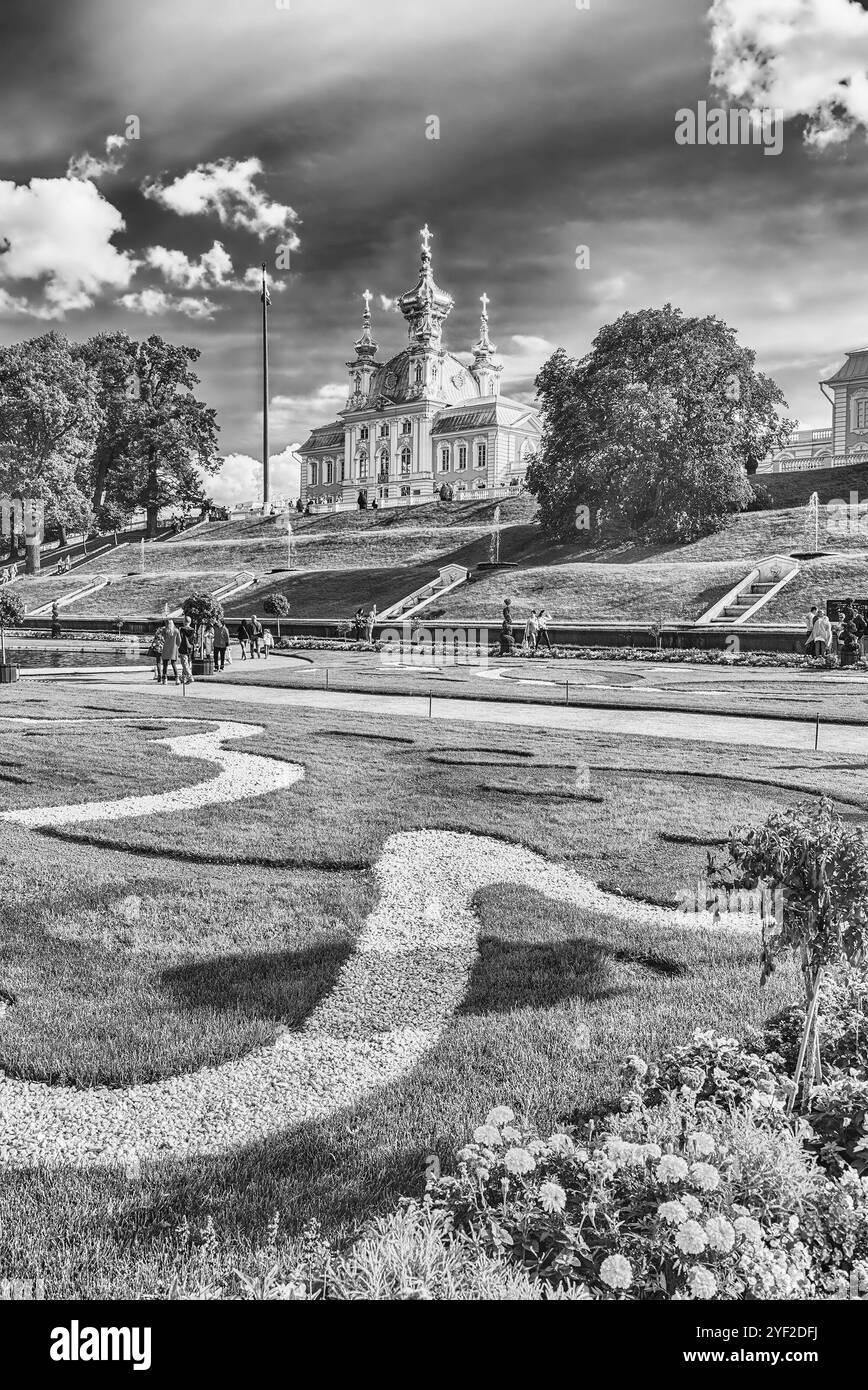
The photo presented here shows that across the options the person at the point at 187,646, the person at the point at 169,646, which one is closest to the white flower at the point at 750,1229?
the person at the point at 187,646

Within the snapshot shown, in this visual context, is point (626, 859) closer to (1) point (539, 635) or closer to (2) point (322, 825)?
(2) point (322, 825)

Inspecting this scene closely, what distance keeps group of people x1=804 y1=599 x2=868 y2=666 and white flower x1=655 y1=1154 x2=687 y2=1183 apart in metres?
20.9

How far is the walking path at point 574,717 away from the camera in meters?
11.9

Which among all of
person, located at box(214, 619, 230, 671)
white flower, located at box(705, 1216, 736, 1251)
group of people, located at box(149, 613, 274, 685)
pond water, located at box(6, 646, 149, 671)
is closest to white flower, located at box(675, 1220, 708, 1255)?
white flower, located at box(705, 1216, 736, 1251)

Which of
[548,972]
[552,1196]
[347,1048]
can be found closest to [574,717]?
[548,972]

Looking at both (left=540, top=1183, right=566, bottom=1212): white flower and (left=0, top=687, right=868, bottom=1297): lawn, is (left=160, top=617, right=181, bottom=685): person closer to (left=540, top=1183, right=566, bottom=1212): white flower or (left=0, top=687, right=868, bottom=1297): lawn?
(left=0, top=687, right=868, bottom=1297): lawn

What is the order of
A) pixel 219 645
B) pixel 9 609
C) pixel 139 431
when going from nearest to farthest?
pixel 9 609 < pixel 219 645 < pixel 139 431

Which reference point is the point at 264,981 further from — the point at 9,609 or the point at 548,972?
the point at 9,609

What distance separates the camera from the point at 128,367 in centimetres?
7419

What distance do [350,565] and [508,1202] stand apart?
49.7 m

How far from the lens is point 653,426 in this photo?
38.4 m

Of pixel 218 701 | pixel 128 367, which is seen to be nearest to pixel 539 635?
pixel 218 701

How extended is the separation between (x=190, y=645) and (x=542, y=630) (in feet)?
34.9

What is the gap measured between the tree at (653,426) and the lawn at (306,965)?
104 ft
